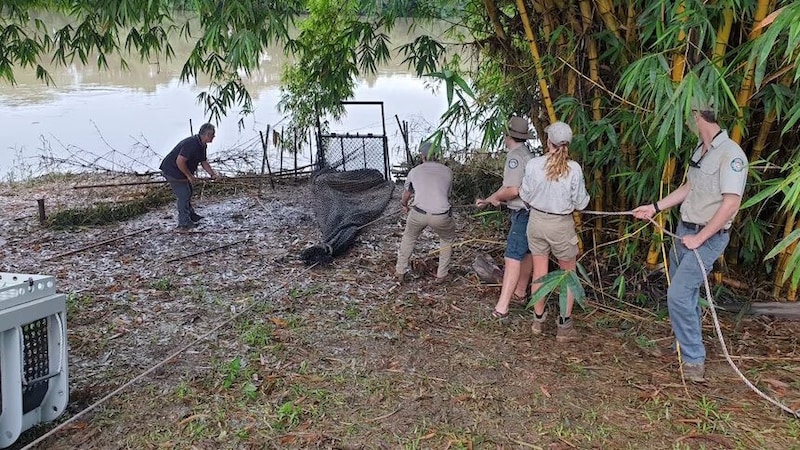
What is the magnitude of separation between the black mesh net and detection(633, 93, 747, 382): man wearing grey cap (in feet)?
7.73

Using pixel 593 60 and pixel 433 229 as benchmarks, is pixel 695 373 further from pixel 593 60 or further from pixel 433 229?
pixel 433 229

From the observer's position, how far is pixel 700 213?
8.78 ft

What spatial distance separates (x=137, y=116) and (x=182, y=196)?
7106mm

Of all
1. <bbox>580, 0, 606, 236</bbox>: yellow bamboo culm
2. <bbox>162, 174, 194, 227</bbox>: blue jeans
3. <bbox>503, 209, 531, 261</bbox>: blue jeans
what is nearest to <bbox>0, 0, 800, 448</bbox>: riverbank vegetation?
<bbox>580, 0, 606, 236</bbox>: yellow bamboo culm

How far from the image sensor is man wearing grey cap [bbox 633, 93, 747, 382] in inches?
99.0

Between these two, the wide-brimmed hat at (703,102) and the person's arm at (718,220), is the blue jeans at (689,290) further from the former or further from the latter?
the wide-brimmed hat at (703,102)

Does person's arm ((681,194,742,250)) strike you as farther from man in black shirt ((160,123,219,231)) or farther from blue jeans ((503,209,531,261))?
man in black shirt ((160,123,219,231))

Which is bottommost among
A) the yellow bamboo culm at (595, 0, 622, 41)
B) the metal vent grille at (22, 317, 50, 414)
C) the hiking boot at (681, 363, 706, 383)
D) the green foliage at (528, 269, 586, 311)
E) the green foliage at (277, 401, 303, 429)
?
the green foliage at (277, 401, 303, 429)

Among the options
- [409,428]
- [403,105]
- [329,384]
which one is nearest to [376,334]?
[329,384]

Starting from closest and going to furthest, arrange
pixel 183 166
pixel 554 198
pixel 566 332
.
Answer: pixel 554 198 < pixel 566 332 < pixel 183 166

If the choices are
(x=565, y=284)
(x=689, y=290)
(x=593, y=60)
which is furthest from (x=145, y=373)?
(x=593, y=60)

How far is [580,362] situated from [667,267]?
67cm

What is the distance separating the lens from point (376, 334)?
3400 millimetres

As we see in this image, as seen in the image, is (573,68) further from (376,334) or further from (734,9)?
(376,334)
